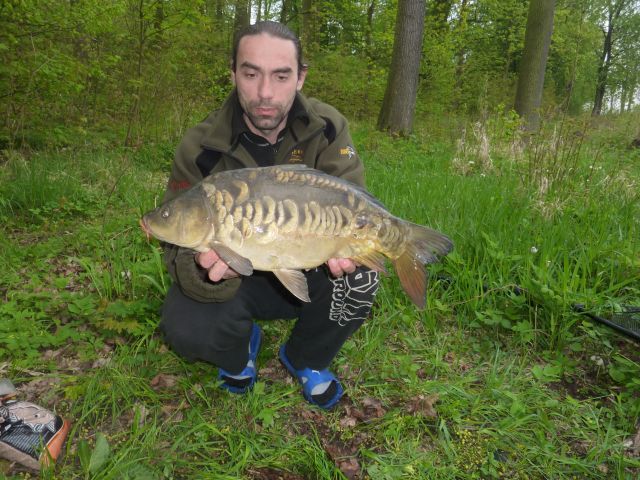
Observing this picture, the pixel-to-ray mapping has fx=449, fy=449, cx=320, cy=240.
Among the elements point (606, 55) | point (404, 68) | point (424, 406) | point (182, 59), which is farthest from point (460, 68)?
point (606, 55)

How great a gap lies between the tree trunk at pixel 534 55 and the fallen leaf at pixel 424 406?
6.85 metres

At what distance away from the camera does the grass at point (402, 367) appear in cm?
159

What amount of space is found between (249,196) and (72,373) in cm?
123

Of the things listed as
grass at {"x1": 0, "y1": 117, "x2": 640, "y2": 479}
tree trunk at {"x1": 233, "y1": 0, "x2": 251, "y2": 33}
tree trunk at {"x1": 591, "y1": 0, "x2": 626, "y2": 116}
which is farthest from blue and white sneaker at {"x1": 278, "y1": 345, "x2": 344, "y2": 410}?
tree trunk at {"x1": 591, "y1": 0, "x2": 626, "y2": 116}

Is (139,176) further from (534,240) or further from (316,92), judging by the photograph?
(316,92)

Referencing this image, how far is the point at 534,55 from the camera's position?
7.68 metres

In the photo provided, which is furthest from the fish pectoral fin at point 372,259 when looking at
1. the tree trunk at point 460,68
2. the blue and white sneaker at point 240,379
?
the tree trunk at point 460,68

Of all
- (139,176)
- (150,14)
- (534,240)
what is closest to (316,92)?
(150,14)

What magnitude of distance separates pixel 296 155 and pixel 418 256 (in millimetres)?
721

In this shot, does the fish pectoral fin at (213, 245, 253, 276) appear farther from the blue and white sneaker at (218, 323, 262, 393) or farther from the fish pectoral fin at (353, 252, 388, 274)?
the blue and white sneaker at (218, 323, 262, 393)

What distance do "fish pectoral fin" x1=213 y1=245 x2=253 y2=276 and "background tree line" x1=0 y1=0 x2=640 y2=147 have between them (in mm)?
2568

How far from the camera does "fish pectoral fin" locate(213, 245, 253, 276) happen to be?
4.44 ft

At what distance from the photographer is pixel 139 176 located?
411 cm

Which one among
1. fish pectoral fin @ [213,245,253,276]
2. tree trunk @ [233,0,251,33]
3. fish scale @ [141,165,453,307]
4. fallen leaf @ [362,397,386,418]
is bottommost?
fallen leaf @ [362,397,386,418]
